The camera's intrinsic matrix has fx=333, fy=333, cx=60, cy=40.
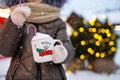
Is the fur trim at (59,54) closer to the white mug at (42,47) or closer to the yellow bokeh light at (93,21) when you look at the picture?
the white mug at (42,47)

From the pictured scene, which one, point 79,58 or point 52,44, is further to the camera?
point 79,58

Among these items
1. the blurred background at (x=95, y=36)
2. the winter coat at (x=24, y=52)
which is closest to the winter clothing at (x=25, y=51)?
the winter coat at (x=24, y=52)

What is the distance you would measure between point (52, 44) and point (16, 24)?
0.49 ft

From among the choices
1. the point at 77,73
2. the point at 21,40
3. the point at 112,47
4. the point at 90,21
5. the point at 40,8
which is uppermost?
the point at 40,8

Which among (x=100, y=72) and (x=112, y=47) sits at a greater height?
(x=112, y=47)

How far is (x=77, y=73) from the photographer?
278 cm

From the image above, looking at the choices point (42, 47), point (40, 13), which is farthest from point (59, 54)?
point (40, 13)

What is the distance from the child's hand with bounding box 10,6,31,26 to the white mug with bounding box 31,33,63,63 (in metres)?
0.08

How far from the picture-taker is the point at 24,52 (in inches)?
49.8

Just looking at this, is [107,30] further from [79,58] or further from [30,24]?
[30,24]

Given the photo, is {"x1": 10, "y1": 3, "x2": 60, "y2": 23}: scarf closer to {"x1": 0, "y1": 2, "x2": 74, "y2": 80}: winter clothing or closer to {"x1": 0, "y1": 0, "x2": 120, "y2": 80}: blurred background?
{"x1": 0, "y1": 2, "x2": 74, "y2": 80}: winter clothing

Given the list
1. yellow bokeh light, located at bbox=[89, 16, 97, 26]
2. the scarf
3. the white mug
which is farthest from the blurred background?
the white mug

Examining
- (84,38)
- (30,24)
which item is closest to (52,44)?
(30,24)

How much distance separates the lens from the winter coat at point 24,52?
1223mm
